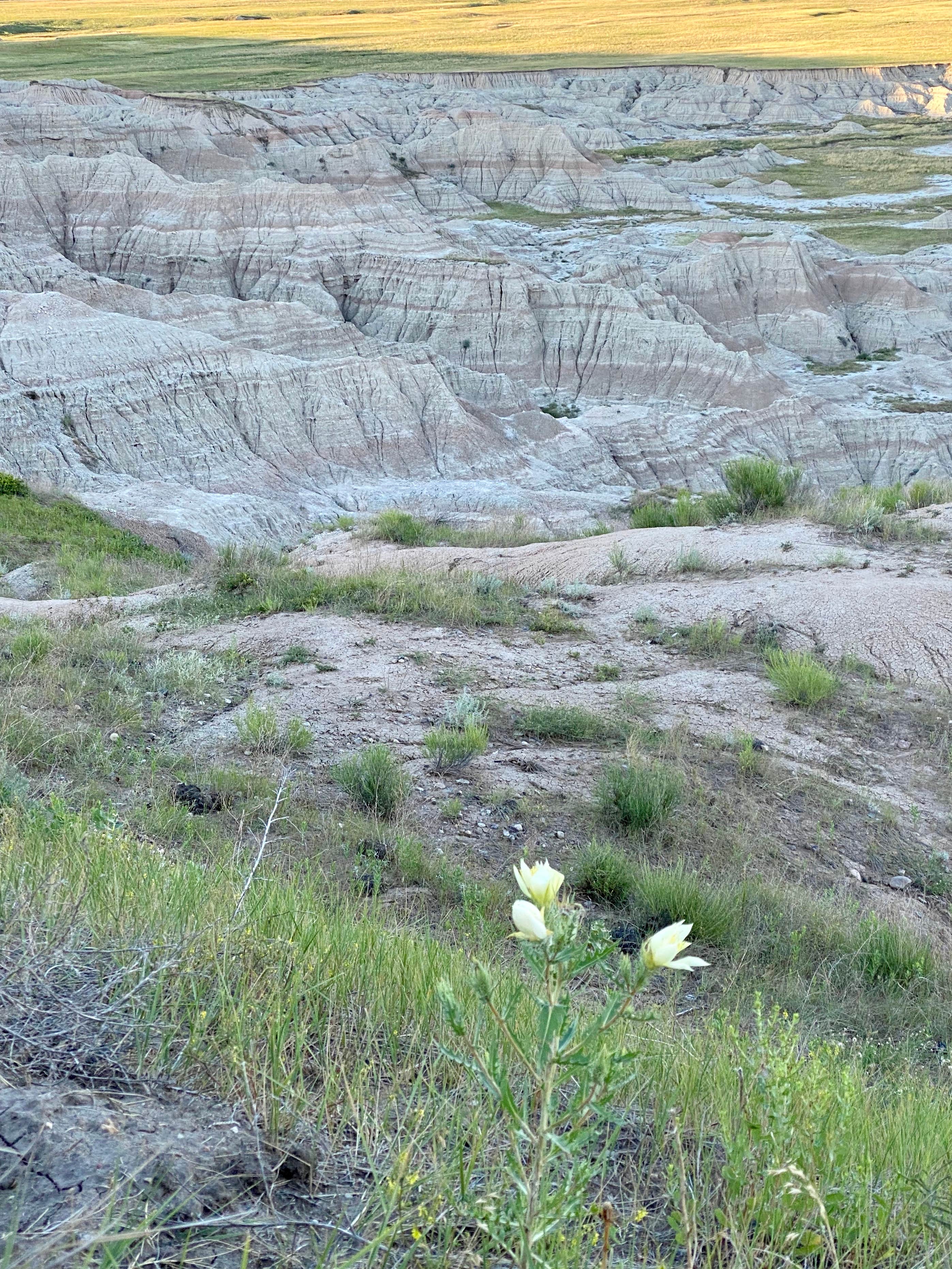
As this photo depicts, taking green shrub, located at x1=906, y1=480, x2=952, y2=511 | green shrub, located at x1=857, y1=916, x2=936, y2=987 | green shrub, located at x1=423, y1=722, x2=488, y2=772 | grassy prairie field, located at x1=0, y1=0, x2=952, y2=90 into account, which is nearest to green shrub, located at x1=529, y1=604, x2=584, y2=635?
green shrub, located at x1=423, y1=722, x2=488, y2=772

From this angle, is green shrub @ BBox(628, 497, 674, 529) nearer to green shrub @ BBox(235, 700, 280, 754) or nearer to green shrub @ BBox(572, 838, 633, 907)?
green shrub @ BBox(235, 700, 280, 754)

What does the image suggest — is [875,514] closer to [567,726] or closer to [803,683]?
[803,683]

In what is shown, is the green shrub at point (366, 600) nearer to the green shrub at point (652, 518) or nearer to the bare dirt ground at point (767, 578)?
the bare dirt ground at point (767, 578)

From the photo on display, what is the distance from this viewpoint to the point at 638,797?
5.17m

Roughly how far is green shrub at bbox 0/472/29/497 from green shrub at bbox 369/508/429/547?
8.14 meters

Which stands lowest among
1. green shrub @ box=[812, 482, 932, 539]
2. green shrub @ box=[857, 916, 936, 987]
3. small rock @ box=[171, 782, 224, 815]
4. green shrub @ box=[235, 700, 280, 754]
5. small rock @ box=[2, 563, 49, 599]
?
small rock @ box=[2, 563, 49, 599]

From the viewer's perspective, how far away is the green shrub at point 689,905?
4.23 metres

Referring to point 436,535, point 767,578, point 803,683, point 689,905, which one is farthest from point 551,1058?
point 436,535

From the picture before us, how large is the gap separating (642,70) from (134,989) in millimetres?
110354

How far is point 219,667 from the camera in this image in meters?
6.77

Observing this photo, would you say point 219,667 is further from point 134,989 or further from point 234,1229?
point 234,1229

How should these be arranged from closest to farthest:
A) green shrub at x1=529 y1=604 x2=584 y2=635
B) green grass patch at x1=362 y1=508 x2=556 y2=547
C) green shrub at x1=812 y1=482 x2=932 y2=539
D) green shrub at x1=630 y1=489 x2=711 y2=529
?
green shrub at x1=529 y1=604 x2=584 y2=635 < green shrub at x1=812 y1=482 x2=932 y2=539 < green shrub at x1=630 y1=489 x2=711 y2=529 < green grass patch at x1=362 y1=508 x2=556 y2=547

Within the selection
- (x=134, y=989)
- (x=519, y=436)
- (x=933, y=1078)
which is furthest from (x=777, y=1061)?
(x=519, y=436)

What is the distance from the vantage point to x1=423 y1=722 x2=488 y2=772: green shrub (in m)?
5.63
